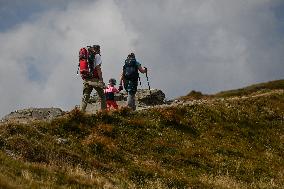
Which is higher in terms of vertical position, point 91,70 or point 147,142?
point 91,70

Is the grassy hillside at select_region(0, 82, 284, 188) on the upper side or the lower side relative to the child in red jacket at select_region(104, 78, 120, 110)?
lower

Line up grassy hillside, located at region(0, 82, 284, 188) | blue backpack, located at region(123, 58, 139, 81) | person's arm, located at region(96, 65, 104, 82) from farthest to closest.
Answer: blue backpack, located at region(123, 58, 139, 81) < person's arm, located at region(96, 65, 104, 82) < grassy hillside, located at region(0, 82, 284, 188)

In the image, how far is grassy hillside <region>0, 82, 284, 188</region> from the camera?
740 inches

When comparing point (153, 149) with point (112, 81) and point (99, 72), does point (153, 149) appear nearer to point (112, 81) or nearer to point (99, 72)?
point (99, 72)

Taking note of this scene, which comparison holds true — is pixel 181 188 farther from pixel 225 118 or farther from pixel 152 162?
pixel 225 118

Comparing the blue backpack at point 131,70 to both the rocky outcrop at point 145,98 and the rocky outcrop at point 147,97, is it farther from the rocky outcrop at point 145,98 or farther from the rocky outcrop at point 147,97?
the rocky outcrop at point 147,97

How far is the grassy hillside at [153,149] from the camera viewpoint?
61.7 ft

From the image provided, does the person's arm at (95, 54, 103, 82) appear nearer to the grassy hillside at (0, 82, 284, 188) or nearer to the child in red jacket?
the grassy hillside at (0, 82, 284, 188)

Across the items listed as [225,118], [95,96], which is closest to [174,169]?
[225,118]

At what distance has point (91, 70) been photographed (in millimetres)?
26109

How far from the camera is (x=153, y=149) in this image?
25.7 meters

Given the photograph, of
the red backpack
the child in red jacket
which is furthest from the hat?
the red backpack

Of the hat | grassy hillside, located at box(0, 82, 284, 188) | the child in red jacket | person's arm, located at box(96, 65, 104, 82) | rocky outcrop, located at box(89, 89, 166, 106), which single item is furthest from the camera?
rocky outcrop, located at box(89, 89, 166, 106)

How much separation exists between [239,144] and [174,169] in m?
6.41
